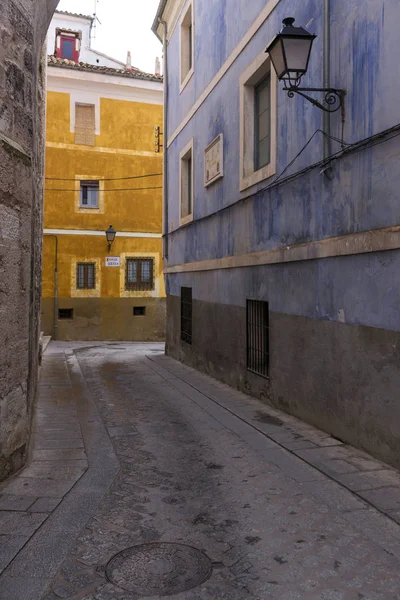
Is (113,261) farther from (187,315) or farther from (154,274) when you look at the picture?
(187,315)

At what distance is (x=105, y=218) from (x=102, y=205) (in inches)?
21.3

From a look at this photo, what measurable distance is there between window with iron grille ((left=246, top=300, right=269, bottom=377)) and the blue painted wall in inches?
12.2

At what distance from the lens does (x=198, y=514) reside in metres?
4.20

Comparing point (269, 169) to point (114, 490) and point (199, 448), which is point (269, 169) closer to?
point (199, 448)

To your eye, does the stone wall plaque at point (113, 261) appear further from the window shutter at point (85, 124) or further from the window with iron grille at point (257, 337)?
the window with iron grille at point (257, 337)

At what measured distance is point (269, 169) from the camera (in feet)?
26.7

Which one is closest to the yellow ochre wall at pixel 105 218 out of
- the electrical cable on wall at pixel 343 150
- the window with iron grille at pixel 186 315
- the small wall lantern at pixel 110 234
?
the small wall lantern at pixel 110 234

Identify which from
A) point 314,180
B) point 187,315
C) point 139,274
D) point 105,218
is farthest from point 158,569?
point 105,218

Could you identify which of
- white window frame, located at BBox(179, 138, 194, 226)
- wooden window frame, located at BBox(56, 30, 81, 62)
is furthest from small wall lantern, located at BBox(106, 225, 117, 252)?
wooden window frame, located at BBox(56, 30, 81, 62)

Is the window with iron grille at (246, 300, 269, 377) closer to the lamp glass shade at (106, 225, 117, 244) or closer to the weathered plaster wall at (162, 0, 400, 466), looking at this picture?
the weathered plaster wall at (162, 0, 400, 466)

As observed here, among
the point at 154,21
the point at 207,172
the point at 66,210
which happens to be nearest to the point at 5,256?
the point at 207,172

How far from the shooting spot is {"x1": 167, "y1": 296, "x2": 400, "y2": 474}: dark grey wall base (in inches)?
204

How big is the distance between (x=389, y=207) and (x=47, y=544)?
4.15 meters

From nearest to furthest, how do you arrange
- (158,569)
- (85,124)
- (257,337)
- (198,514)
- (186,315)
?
1. (158,569)
2. (198,514)
3. (257,337)
4. (186,315)
5. (85,124)
